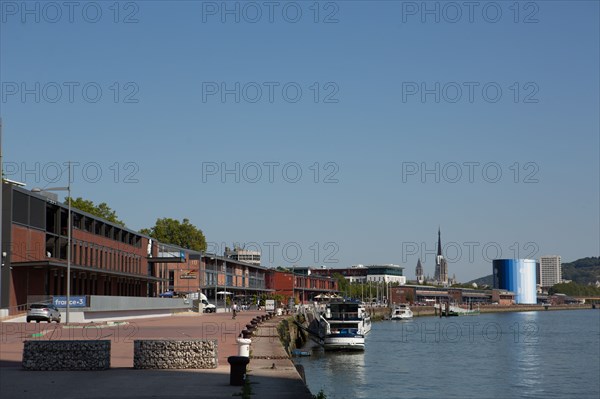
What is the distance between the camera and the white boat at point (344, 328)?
78375 mm

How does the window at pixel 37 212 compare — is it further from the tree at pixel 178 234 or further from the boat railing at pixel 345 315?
the tree at pixel 178 234

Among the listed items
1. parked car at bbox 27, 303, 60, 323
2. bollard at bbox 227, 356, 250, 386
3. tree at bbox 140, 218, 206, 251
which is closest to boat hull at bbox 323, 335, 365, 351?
parked car at bbox 27, 303, 60, 323

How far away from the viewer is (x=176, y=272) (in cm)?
14662

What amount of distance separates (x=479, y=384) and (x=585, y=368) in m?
18.1

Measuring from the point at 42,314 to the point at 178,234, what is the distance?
112541 mm

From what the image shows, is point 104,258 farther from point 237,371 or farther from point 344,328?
point 237,371

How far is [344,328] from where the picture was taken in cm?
8212

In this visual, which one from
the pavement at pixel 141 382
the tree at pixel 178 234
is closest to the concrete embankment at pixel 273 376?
the pavement at pixel 141 382

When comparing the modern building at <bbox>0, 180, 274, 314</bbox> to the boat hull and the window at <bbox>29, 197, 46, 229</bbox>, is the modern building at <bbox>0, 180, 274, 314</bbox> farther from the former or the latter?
the boat hull

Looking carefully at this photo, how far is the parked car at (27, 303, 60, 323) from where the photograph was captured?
63.7 metres

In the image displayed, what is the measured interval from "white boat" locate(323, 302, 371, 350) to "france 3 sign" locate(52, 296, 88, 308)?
75.0 ft

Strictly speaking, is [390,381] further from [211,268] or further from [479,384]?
[211,268]

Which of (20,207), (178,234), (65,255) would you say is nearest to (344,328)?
(65,255)

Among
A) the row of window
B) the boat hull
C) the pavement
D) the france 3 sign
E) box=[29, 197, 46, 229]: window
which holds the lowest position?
the boat hull
